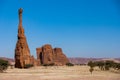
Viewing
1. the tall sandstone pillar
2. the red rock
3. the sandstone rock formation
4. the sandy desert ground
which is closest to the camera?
the sandy desert ground

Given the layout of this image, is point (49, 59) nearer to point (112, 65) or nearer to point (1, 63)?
point (112, 65)

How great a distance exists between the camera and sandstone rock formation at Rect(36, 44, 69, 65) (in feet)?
501

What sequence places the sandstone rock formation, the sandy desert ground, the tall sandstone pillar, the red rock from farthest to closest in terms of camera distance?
the red rock → the sandstone rock formation → the tall sandstone pillar → the sandy desert ground

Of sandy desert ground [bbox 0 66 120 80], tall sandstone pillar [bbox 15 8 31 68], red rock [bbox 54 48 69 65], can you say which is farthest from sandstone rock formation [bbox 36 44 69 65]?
sandy desert ground [bbox 0 66 120 80]

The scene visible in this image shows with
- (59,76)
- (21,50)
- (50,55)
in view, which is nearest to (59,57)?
(50,55)

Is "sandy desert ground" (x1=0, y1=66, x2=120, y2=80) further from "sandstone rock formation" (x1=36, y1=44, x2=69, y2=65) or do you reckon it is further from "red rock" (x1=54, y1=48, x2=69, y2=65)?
"red rock" (x1=54, y1=48, x2=69, y2=65)

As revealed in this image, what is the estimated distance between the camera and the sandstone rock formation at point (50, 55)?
152600 millimetres

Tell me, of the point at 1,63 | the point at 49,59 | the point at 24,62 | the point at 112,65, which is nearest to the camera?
the point at 1,63

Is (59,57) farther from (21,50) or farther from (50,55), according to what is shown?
(21,50)

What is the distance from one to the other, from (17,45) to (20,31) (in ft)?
16.8

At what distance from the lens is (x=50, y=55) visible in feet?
511

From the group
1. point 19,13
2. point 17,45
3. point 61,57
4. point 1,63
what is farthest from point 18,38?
point 61,57

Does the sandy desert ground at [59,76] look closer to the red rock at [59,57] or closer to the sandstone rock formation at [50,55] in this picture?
the sandstone rock formation at [50,55]

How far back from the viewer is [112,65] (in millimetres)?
81250
